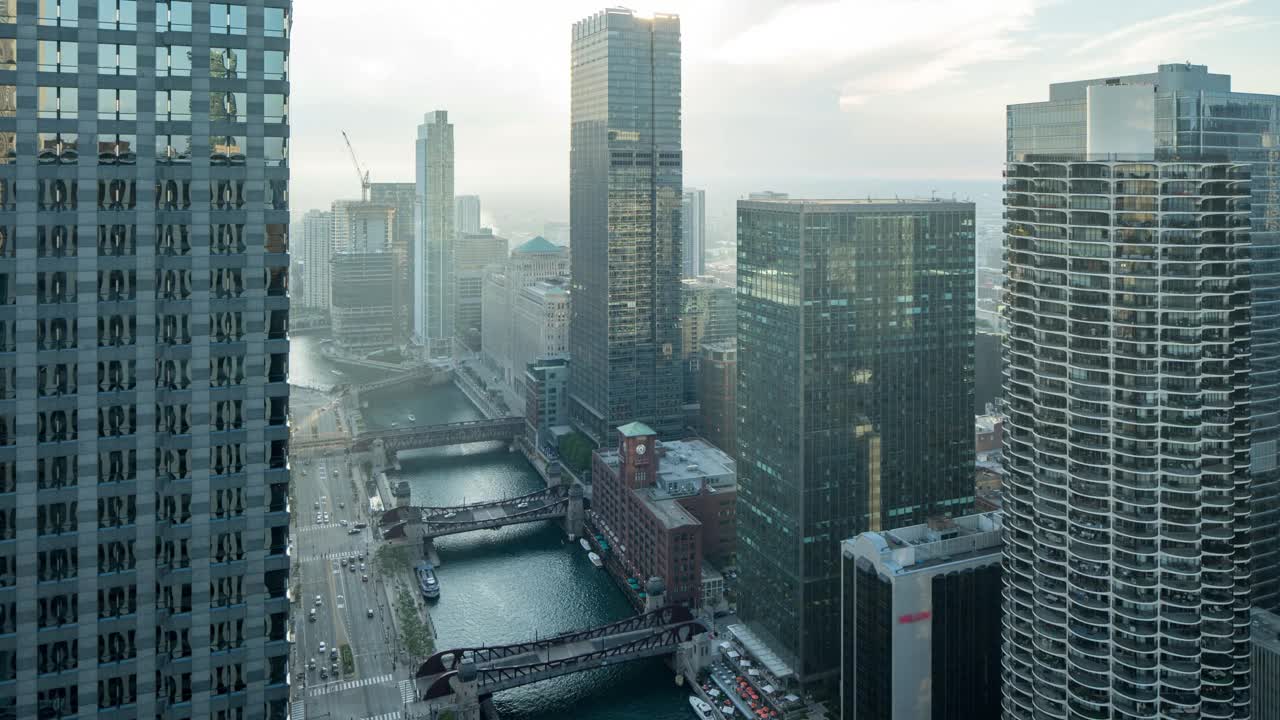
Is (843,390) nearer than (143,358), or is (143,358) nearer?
(143,358)

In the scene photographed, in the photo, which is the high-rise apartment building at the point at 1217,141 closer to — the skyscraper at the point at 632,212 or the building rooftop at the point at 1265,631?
the building rooftop at the point at 1265,631

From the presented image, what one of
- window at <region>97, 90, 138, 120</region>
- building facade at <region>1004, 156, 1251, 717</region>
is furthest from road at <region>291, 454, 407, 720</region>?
window at <region>97, 90, 138, 120</region>

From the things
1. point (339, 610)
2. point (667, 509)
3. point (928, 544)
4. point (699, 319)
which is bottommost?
point (339, 610)

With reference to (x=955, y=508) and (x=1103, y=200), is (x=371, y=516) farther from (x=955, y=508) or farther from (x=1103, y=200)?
(x=1103, y=200)

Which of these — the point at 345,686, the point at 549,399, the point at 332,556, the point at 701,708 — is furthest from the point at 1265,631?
the point at 549,399

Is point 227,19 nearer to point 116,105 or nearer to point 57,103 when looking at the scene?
point 116,105

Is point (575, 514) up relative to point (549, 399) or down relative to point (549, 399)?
down

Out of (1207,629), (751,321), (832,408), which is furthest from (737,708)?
(1207,629)
